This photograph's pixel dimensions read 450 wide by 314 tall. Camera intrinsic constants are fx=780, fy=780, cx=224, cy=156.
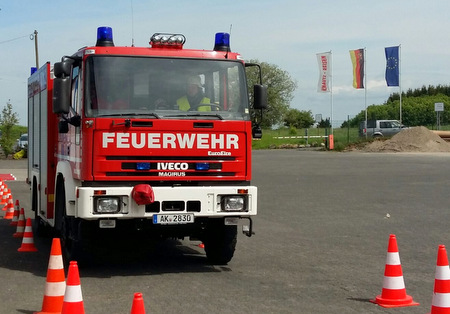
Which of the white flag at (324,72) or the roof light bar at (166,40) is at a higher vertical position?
the white flag at (324,72)

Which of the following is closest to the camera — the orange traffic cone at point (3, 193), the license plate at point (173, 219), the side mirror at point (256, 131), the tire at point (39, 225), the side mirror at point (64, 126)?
the license plate at point (173, 219)

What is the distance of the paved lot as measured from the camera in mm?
7836

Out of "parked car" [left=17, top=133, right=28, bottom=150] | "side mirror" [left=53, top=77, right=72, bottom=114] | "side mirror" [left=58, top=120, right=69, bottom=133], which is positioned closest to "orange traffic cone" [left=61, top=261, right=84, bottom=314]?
"side mirror" [left=53, top=77, right=72, bottom=114]

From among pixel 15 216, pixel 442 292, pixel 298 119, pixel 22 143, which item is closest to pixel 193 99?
pixel 442 292

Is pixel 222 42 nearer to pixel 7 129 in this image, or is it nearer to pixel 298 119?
pixel 7 129

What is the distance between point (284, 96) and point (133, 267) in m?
102

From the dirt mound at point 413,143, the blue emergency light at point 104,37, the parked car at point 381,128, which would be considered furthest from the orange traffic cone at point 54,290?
the parked car at point 381,128

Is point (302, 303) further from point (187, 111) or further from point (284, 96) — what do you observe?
point (284, 96)

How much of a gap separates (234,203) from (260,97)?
1.55 meters

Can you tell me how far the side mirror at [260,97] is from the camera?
33.6 ft

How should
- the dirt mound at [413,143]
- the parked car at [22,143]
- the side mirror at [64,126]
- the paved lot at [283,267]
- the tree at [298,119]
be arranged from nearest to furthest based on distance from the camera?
1. the paved lot at [283,267]
2. the side mirror at [64,126]
3. the dirt mound at [413,143]
4. the parked car at [22,143]
5. the tree at [298,119]

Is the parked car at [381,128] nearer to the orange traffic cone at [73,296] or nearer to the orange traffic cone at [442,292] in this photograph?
the orange traffic cone at [442,292]

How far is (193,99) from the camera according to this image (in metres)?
9.75

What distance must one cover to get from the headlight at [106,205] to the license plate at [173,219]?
475 mm
